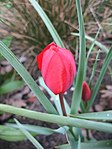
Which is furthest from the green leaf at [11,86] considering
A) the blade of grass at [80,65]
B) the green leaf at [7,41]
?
the blade of grass at [80,65]

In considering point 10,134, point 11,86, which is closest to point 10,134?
point 10,134

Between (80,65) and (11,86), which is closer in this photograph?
(80,65)

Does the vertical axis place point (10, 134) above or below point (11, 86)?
below

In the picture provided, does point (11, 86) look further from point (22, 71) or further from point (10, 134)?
point (22, 71)

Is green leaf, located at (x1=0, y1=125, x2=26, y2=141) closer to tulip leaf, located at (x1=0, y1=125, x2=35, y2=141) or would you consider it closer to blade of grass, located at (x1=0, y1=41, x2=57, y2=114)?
tulip leaf, located at (x1=0, y1=125, x2=35, y2=141)

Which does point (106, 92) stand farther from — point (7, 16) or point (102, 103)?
point (7, 16)

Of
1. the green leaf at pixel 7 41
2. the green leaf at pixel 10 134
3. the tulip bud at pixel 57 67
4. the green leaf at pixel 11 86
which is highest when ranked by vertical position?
the tulip bud at pixel 57 67

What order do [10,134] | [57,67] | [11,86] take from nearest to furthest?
1. [57,67]
2. [10,134]
3. [11,86]

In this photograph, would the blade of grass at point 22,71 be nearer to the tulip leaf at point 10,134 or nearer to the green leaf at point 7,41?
the tulip leaf at point 10,134
